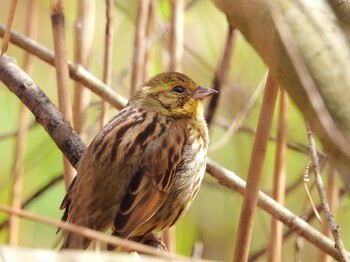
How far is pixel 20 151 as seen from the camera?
2.76m

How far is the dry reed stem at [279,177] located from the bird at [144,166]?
256 millimetres

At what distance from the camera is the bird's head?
8.87ft

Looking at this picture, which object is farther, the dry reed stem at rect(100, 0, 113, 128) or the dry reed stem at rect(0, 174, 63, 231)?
the dry reed stem at rect(0, 174, 63, 231)

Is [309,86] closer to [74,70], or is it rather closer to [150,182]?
[150,182]

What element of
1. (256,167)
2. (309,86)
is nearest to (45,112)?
(256,167)

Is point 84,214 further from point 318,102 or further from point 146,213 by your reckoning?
point 318,102

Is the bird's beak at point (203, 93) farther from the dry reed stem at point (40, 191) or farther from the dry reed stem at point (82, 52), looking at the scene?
the dry reed stem at point (40, 191)

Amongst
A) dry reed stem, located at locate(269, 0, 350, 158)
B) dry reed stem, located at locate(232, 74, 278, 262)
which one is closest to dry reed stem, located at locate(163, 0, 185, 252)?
dry reed stem, located at locate(232, 74, 278, 262)

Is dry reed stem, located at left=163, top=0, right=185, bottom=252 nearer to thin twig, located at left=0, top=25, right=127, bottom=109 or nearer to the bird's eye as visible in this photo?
the bird's eye

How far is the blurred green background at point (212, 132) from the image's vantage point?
134 inches

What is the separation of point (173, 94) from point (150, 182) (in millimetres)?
533

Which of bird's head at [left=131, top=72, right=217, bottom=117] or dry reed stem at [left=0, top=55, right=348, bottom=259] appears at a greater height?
bird's head at [left=131, top=72, right=217, bottom=117]

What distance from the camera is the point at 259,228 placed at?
4234 mm

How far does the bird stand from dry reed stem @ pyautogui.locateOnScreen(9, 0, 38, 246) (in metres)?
0.40
